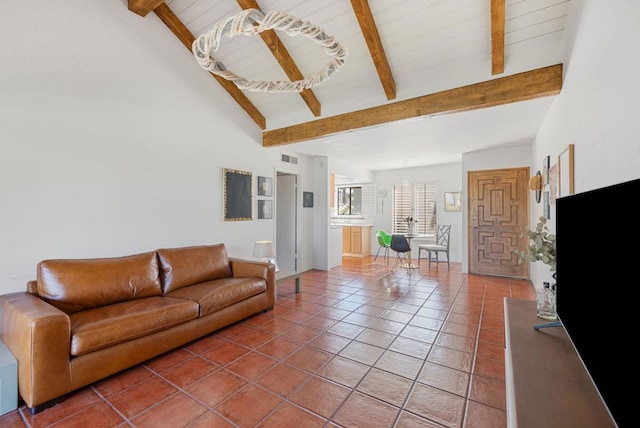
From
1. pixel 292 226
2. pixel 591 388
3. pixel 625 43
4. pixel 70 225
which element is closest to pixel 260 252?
pixel 292 226

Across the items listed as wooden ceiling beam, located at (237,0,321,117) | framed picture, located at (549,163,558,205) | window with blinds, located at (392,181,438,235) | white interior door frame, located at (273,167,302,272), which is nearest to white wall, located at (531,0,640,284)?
framed picture, located at (549,163,558,205)

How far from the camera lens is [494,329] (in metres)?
2.93

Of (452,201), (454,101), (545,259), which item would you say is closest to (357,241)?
(452,201)

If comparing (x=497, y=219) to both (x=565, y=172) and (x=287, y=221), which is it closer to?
(x=565, y=172)

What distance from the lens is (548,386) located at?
112cm

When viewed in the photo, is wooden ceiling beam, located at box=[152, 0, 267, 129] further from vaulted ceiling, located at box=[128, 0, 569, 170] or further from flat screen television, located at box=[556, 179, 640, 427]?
flat screen television, located at box=[556, 179, 640, 427]

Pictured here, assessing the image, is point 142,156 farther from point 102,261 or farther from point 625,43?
point 625,43

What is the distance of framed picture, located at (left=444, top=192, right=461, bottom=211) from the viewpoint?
693 cm

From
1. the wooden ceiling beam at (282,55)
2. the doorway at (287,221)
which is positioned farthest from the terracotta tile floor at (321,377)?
the wooden ceiling beam at (282,55)

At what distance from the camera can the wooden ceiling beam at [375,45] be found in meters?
Result: 2.74

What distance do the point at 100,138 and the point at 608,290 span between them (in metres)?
3.91

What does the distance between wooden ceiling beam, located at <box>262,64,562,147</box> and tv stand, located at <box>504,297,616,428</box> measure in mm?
2381

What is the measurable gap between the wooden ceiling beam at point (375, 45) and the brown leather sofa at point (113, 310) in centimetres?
265

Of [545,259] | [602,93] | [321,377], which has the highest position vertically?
[602,93]
